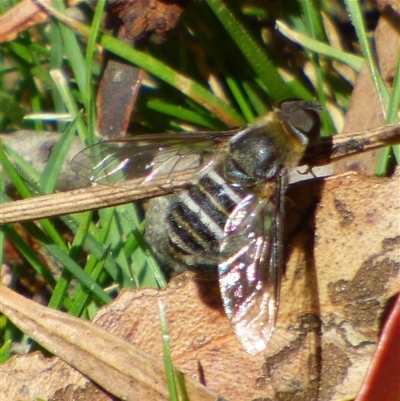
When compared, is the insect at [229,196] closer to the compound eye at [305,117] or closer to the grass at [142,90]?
the compound eye at [305,117]

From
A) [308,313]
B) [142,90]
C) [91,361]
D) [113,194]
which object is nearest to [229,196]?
[113,194]

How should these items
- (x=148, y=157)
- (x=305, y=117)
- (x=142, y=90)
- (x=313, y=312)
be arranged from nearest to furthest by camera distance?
(x=313, y=312)
(x=305, y=117)
(x=148, y=157)
(x=142, y=90)

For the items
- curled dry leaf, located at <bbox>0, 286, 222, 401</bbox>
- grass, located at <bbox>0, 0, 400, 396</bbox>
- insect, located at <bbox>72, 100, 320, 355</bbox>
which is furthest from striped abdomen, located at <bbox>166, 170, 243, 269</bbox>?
curled dry leaf, located at <bbox>0, 286, 222, 401</bbox>

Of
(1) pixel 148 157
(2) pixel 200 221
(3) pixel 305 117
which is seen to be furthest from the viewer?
(1) pixel 148 157

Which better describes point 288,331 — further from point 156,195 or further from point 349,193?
point 156,195

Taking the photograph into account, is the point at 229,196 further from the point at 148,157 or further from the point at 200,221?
the point at 148,157

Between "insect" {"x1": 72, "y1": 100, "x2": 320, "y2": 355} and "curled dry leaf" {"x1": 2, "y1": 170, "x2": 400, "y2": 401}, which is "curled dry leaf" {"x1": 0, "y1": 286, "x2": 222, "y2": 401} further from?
"insect" {"x1": 72, "y1": 100, "x2": 320, "y2": 355}

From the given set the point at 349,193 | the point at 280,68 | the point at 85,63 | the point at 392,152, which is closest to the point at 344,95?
the point at 280,68
